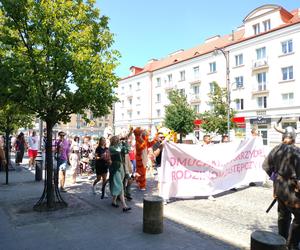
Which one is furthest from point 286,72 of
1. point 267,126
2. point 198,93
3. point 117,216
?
point 117,216

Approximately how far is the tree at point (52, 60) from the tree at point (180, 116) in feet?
97.3

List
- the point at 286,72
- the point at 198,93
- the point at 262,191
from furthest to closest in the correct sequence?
the point at 198,93 < the point at 286,72 < the point at 262,191

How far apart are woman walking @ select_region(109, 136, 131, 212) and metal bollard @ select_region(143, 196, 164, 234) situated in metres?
1.68

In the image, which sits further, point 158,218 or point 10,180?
point 10,180

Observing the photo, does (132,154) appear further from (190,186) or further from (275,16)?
(275,16)

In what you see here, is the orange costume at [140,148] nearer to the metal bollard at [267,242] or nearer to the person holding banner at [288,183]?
the person holding banner at [288,183]

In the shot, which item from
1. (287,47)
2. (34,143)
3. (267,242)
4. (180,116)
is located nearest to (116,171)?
(267,242)

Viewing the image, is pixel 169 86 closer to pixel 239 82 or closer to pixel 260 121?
pixel 239 82

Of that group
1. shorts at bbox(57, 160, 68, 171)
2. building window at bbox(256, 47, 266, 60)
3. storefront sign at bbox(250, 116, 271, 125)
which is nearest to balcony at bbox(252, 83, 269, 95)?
storefront sign at bbox(250, 116, 271, 125)

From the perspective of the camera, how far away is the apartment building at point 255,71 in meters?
31.3

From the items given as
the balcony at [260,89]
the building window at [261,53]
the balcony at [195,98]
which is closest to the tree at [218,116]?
the balcony at [260,89]

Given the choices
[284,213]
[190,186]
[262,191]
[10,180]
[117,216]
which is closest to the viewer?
[284,213]

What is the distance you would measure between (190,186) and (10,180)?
7261 millimetres

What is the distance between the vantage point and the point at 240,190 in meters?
9.24
